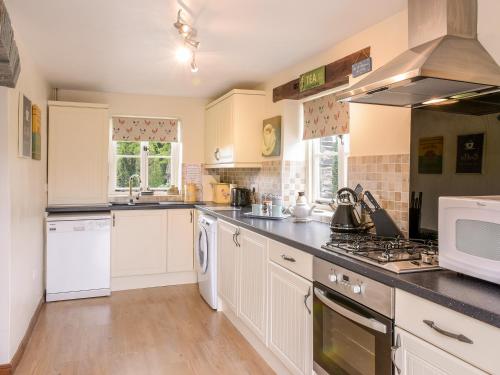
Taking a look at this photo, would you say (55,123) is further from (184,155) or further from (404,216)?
(404,216)

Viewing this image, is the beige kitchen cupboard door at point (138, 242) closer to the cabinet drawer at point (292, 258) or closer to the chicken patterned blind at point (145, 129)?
the chicken patterned blind at point (145, 129)

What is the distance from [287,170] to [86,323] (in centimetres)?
218

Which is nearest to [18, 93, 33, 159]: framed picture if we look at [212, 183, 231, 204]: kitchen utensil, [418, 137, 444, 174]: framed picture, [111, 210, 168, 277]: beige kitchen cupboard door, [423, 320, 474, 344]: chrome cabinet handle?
[111, 210, 168, 277]: beige kitchen cupboard door

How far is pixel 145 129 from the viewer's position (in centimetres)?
487

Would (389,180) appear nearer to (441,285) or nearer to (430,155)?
(430,155)

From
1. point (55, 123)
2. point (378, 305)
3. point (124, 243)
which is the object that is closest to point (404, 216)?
point (378, 305)

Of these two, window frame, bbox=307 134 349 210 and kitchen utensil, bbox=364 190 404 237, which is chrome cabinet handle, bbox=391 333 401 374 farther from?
window frame, bbox=307 134 349 210

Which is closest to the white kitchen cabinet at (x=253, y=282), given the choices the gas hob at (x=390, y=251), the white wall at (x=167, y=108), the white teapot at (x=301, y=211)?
the white teapot at (x=301, y=211)

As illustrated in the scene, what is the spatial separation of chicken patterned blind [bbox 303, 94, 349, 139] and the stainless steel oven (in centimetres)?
139

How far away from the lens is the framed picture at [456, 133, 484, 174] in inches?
70.8

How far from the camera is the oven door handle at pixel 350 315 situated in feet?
5.07

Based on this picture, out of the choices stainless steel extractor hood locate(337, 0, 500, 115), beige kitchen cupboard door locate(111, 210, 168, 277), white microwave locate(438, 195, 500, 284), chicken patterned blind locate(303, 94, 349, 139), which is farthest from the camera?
beige kitchen cupboard door locate(111, 210, 168, 277)

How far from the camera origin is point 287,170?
3.61 metres

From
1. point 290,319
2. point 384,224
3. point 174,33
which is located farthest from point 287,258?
point 174,33
